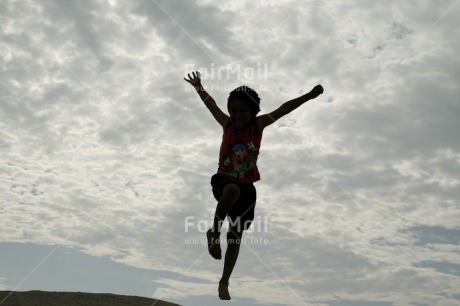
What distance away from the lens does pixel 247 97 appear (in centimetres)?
593

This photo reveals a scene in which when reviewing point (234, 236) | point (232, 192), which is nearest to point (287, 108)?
point (232, 192)

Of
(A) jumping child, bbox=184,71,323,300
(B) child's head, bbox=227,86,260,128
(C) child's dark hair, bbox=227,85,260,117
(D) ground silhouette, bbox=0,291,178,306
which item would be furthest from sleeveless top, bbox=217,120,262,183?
(D) ground silhouette, bbox=0,291,178,306

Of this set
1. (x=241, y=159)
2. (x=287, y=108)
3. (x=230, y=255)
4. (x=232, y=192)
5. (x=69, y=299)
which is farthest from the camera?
(x=69, y=299)

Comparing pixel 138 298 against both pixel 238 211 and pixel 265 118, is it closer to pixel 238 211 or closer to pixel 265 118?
pixel 238 211

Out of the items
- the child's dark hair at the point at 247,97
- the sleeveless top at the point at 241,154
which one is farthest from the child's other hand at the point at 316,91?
the sleeveless top at the point at 241,154

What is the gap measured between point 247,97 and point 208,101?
71 centimetres

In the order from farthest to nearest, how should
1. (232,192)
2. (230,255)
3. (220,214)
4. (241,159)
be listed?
(230,255), (241,159), (220,214), (232,192)

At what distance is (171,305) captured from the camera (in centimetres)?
928

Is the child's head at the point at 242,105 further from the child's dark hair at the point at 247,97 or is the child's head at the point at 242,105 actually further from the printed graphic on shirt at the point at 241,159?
the printed graphic on shirt at the point at 241,159

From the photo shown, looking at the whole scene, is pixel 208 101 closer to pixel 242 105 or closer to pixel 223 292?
pixel 242 105

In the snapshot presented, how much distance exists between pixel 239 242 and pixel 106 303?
390 cm

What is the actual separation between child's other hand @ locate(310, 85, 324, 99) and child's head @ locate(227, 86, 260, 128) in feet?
2.29

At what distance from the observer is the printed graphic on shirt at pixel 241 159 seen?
5906 millimetres

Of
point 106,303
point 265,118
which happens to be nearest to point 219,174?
point 265,118
